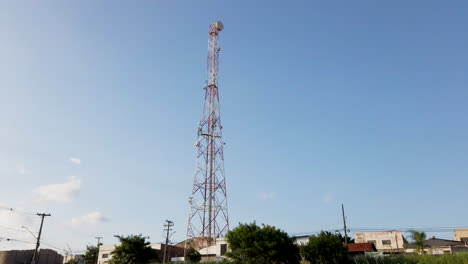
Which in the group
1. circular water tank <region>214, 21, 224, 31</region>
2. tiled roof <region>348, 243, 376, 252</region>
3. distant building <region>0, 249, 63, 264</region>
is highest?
circular water tank <region>214, 21, 224, 31</region>

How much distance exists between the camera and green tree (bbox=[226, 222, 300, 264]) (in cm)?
3503

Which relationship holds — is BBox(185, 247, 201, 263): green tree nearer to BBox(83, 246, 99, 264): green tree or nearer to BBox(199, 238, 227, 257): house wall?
BBox(199, 238, 227, 257): house wall

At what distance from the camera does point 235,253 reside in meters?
35.8

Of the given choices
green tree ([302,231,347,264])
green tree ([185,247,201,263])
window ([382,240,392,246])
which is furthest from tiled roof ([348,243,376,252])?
green tree ([185,247,201,263])

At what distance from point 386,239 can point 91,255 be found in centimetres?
5965

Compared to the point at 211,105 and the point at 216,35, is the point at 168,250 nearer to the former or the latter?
the point at 211,105

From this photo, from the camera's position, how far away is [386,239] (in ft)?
216

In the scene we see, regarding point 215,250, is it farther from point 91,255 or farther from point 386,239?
point 91,255

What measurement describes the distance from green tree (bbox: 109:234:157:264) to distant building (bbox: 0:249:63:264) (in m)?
44.8

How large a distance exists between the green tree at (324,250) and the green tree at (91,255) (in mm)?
53461

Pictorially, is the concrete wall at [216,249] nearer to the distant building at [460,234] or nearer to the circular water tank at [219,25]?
the circular water tank at [219,25]

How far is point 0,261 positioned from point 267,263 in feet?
214

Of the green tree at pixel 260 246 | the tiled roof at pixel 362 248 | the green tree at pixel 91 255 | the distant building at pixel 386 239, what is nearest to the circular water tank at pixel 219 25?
the green tree at pixel 260 246

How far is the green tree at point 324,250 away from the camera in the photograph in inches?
1423
